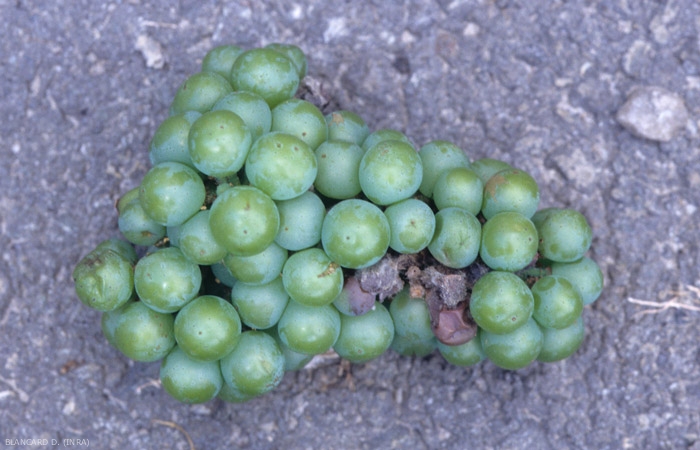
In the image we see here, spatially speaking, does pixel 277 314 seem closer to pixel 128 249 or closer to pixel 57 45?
pixel 128 249

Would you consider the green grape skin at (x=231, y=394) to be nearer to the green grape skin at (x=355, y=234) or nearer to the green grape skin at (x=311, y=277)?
the green grape skin at (x=311, y=277)

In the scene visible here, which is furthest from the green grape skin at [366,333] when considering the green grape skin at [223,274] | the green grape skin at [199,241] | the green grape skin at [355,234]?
the green grape skin at [199,241]

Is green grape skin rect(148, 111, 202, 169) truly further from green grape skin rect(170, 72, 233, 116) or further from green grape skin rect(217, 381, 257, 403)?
green grape skin rect(217, 381, 257, 403)

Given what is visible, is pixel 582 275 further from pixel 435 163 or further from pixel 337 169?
pixel 337 169

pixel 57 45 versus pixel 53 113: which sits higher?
pixel 57 45

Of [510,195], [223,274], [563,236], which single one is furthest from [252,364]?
[563,236]

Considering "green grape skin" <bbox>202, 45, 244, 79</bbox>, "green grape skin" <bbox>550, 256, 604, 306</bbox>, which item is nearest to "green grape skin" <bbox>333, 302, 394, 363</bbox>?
"green grape skin" <bbox>550, 256, 604, 306</bbox>

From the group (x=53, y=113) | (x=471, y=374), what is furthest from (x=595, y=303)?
(x=53, y=113)
